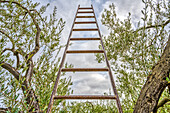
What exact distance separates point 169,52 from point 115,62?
2227mm

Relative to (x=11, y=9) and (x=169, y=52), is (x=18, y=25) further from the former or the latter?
(x=169, y=52)

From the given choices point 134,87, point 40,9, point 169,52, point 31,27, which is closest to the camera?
point 169,52

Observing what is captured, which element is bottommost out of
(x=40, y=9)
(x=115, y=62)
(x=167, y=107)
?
(x=167, y=107)

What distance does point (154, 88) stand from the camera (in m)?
2.28

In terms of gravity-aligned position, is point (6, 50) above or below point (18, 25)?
below

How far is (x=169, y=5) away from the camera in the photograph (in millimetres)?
4484

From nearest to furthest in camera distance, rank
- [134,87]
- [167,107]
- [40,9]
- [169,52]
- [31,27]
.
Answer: [169,52]
[167,107]
[134,87]
[31,27]
[40,9]

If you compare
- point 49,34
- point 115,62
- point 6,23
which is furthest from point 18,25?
point 115,62

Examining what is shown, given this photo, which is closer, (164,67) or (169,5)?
(164,67)

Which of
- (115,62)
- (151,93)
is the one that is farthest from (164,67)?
(115,62)

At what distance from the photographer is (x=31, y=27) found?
445cm

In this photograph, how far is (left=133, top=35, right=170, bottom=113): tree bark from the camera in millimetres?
2184

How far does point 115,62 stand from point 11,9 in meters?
3.55

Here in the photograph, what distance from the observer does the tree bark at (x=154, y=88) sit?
2184mm
